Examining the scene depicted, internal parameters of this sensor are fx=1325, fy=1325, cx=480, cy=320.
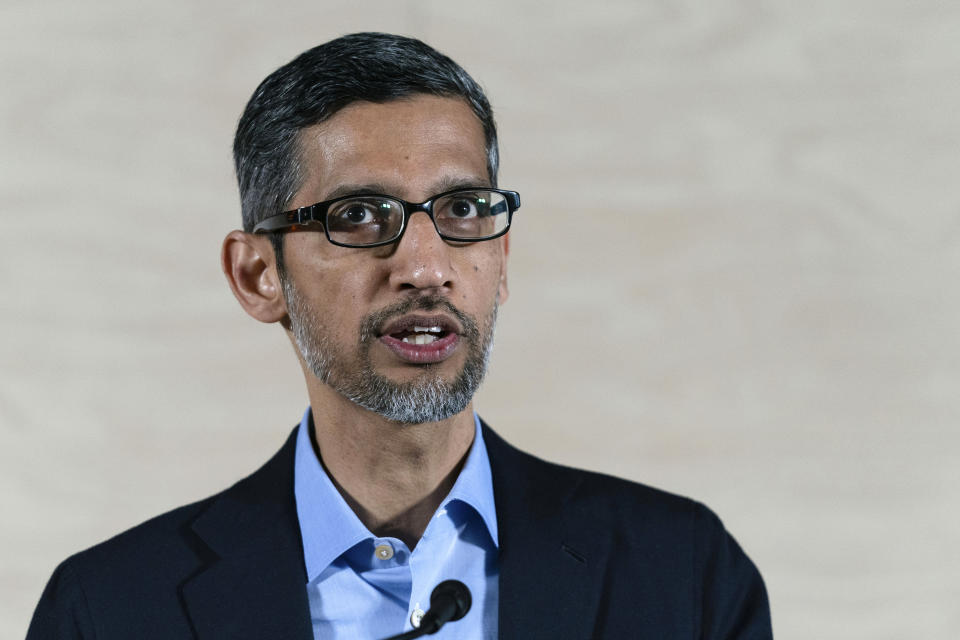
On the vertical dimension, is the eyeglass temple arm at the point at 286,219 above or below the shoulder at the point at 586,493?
above

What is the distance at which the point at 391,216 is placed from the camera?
1994 mm

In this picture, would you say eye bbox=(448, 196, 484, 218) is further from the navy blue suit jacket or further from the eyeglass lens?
the navy blue suit jacket

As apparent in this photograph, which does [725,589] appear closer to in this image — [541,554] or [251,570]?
[541,554]

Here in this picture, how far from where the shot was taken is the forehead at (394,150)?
2.01 meters

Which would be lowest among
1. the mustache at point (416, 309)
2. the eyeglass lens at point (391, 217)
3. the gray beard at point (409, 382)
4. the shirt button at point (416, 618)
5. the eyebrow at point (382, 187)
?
the shirt button at point (416, 618)

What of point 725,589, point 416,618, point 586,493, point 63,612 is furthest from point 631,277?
point 63,612

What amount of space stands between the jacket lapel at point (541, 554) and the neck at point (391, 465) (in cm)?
11

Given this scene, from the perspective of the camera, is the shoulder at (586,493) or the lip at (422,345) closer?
the lip at (422,345)

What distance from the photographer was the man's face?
1.97 metres

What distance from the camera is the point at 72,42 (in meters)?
3.03

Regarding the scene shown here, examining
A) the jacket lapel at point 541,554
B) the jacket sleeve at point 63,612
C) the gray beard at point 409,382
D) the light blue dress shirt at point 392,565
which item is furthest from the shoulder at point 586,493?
the jacket sleeve at point 63,612

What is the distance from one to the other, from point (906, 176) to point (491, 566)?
1.50m

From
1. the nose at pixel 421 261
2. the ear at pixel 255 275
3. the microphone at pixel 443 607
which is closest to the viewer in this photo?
the microphone at pixel 443 607

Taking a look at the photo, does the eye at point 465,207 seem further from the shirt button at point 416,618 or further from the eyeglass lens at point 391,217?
the shirt button at point 416,618
